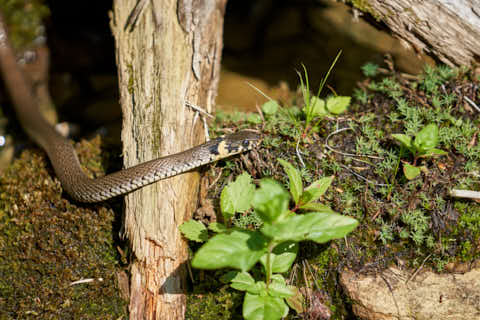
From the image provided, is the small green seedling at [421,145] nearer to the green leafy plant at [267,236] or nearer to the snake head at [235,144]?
the green leafy plant at [267,236]

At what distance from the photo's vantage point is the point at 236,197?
2979mm

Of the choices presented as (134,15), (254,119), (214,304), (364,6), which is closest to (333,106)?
(254,119)

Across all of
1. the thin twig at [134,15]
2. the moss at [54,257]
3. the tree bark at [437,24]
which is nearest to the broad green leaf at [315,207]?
the moss at [54,257]

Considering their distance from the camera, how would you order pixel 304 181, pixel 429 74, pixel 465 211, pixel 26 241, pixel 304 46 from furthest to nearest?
pixel 304 46 < pixel 429 74 < pixel 26 241 < pixel 304 181 < pixel 465 211

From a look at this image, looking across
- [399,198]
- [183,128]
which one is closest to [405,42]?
[399,198]

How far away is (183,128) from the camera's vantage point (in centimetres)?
370

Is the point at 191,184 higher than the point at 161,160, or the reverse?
the point at 161,160

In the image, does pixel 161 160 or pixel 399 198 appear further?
pixel 161 160

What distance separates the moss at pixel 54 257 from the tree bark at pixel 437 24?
3876 millimetres

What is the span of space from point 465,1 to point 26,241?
5348mm

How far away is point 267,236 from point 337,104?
2.12 m

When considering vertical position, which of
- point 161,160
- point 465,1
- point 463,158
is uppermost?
point 465,1

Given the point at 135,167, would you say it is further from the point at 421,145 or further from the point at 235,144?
the point at 421,145

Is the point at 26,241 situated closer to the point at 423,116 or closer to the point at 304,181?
the point at 304,181
